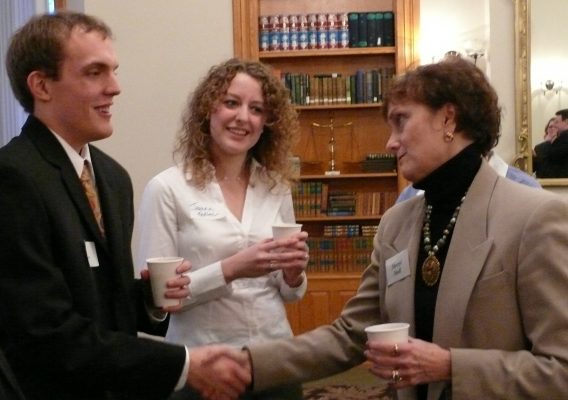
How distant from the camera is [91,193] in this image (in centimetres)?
215

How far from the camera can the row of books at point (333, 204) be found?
7.00 meters

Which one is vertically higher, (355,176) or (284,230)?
(284,230)

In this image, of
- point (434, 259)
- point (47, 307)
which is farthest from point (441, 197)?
point (47, 307)

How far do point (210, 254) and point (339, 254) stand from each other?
4.48 meters

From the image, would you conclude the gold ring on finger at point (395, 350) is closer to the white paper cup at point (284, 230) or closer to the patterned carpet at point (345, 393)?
the white paper cup at point (284, 230)

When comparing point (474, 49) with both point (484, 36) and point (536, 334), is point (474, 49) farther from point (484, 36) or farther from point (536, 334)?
point (536, 334)

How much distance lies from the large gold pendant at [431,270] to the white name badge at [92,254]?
0.81 m

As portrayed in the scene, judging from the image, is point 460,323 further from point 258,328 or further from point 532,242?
point 258,328

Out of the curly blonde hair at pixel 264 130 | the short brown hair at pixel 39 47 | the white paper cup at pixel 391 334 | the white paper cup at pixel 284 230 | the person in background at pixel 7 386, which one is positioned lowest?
the white paper cup at pixel 391 334

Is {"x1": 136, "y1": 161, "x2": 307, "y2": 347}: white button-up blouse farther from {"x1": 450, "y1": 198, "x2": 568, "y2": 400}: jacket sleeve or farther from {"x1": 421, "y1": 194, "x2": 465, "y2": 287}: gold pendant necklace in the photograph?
{"x1": 450, "y1": 198, "x2": 568, "y2": 400}: jacket sleeve

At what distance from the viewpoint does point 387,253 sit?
2250 mm

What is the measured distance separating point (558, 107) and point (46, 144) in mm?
5542

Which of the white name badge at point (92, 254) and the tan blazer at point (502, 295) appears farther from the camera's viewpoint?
the white name badge at point (92, 254)

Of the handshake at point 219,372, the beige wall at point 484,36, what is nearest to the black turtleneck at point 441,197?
the handshake at point 219,372
